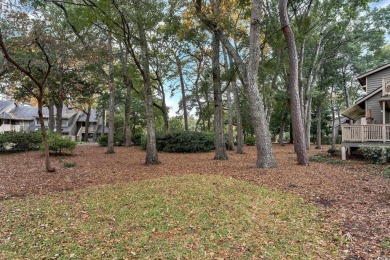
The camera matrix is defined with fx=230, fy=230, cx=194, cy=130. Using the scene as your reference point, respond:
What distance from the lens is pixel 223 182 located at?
19.5ft

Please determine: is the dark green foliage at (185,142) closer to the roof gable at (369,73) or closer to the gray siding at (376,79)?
the roof gable at (369,73)

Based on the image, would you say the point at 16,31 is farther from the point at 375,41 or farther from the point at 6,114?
the point at 6,114

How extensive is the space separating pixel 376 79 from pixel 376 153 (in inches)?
257

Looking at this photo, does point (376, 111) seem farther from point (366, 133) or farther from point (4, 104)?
point (4, 104)

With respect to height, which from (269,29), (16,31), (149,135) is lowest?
(149,135)

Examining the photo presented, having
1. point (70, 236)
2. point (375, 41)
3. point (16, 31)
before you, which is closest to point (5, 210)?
point (70, 236)

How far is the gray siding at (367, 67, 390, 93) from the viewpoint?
44.7ft

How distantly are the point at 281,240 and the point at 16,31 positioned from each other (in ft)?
29.6

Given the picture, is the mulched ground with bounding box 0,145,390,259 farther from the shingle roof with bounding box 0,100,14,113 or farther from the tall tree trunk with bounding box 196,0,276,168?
the shingle roof with bounding box 0,100,14,113

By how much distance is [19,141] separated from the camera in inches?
578

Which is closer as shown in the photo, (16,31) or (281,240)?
(281,240)

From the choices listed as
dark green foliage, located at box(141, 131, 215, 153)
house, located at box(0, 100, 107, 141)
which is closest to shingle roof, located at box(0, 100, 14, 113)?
house, located at box(0, 100, 107, 141)

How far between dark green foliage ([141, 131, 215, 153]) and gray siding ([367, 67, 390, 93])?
412 inches

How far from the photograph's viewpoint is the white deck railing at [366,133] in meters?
10.8
